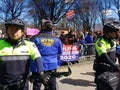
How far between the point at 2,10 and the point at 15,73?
4746 cm

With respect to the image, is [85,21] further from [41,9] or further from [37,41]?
[37,41]

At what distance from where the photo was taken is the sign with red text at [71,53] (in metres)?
13.3

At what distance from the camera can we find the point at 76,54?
13867 mm

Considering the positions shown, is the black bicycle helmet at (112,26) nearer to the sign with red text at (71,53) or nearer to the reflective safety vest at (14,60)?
the reflective safety vest at (14,60)

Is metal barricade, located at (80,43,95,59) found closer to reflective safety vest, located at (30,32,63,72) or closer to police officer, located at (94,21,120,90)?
reflective safety vest, located at (30,32,63,72)

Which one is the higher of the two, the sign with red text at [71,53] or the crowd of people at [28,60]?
the crowd of people at [28,60]

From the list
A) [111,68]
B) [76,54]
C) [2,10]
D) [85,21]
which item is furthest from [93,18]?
[111,68]

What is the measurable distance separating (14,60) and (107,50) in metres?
1.48

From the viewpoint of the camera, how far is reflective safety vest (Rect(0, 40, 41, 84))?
416cm

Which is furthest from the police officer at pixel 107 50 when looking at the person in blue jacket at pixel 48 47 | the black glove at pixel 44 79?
the person in blue jacket at pixel 48 47

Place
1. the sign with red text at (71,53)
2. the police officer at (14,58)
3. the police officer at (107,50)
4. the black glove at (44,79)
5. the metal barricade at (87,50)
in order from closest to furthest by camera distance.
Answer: the black glove at (44,79) < the police officer at (14,58) < the police officer at (107,50) < the sign with red text at (71,53) < the metal barricade at (87,50)

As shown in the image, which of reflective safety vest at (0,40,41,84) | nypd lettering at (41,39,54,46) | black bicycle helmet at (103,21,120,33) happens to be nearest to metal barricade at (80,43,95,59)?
nypd lettering at (41,39,54,46)

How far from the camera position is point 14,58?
418 cm

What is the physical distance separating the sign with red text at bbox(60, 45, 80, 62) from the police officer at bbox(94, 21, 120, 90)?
26.5 feet
